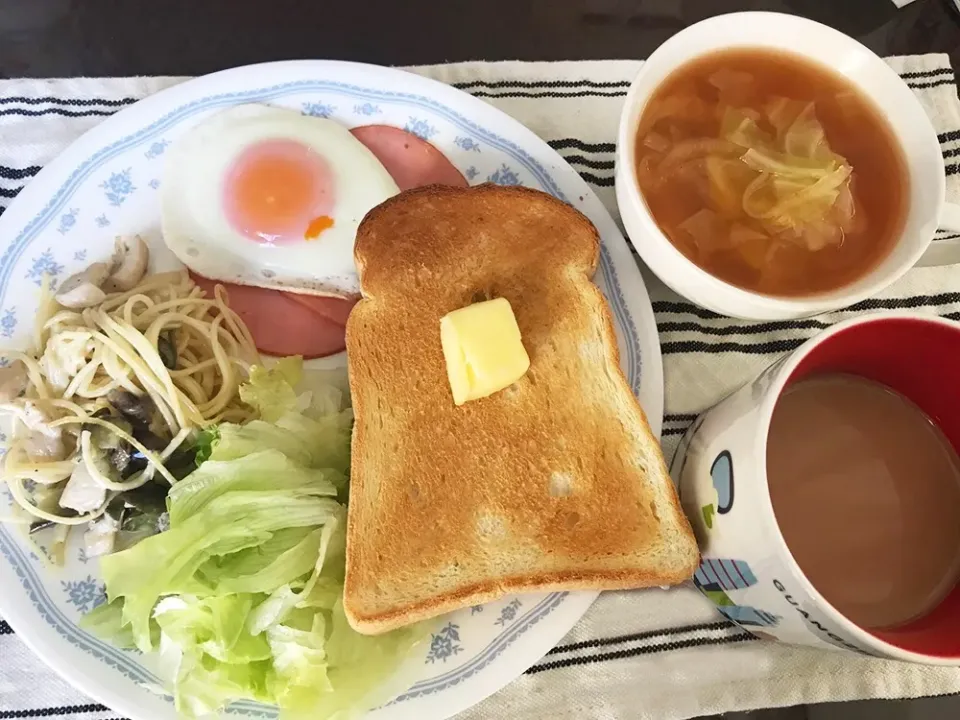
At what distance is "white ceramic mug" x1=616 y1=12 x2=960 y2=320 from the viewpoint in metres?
1.50

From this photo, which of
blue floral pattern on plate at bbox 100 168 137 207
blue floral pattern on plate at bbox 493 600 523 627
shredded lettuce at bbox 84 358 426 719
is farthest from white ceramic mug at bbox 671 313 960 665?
blue floral pattern on plate at bbox 100 168 137 207

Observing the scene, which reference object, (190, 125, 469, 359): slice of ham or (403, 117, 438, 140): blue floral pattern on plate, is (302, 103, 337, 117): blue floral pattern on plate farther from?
(403, 117, 438, 140): blue floral pattern on plate

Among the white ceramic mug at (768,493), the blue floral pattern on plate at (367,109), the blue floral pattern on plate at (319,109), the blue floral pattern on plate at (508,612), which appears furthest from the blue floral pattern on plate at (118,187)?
the white ceramic mug at (768,493)

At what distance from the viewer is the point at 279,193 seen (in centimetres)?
182

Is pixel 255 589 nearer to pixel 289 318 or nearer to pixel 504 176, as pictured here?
pixel 289 318

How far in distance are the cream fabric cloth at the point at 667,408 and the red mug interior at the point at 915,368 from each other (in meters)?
0.41

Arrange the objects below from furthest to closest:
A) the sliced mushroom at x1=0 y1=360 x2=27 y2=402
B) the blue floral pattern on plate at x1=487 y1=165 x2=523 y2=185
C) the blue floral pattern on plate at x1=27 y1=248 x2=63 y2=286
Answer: the blue floral pattern on plate at x1=487 y1=165 x2=523 y2=185, the blue floral pattern on plate at x1=27 y1=248 x2=63 y2=286, the sliced mushroom at x1=0 y1=360 x2=27 y2=402

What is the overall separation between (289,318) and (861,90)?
135cm

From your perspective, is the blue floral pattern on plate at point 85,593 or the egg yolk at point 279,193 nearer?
the blue floral pattern on plate at point 85,593

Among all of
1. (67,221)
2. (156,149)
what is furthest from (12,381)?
(156,149)

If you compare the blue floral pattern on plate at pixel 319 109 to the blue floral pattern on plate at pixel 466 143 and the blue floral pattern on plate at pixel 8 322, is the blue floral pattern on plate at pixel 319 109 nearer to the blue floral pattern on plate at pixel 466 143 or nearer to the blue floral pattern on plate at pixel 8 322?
the blue floral pattern on plate at pixel 466 143

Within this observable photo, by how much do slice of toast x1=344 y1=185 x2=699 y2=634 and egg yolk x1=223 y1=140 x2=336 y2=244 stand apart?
0.59ft

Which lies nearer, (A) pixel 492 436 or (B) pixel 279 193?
(A) pixel 492 436

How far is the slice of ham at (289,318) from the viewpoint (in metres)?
1.79
